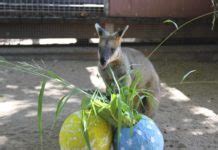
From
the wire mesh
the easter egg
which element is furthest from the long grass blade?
the wire mesh

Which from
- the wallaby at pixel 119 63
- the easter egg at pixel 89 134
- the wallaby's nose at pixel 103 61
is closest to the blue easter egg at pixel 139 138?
the easter egg at pixel 89 134

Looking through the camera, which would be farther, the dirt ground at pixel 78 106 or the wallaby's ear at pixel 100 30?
the wallaby's ear at pixel 100 30

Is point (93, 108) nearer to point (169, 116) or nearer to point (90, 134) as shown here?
point (90, 134)

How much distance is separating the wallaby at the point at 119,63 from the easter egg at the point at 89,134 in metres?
1.07

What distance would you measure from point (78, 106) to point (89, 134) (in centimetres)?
233

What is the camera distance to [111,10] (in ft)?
26.0

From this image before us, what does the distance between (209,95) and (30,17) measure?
3.58m

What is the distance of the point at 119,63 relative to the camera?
435 cm

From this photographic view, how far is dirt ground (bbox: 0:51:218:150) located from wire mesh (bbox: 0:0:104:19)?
89 centimetres

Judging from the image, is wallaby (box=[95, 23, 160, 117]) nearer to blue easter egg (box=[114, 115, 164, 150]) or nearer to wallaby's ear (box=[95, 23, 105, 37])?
wallaby's ear (box=[95, 23, 105, 37])

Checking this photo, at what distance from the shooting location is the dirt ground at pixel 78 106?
421 cm

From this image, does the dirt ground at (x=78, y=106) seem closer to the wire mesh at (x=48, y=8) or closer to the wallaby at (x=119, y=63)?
the wallaby at (x=119, y=63)

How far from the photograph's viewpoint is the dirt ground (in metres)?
4.21

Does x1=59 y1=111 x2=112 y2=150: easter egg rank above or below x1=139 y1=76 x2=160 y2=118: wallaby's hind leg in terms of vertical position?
above
